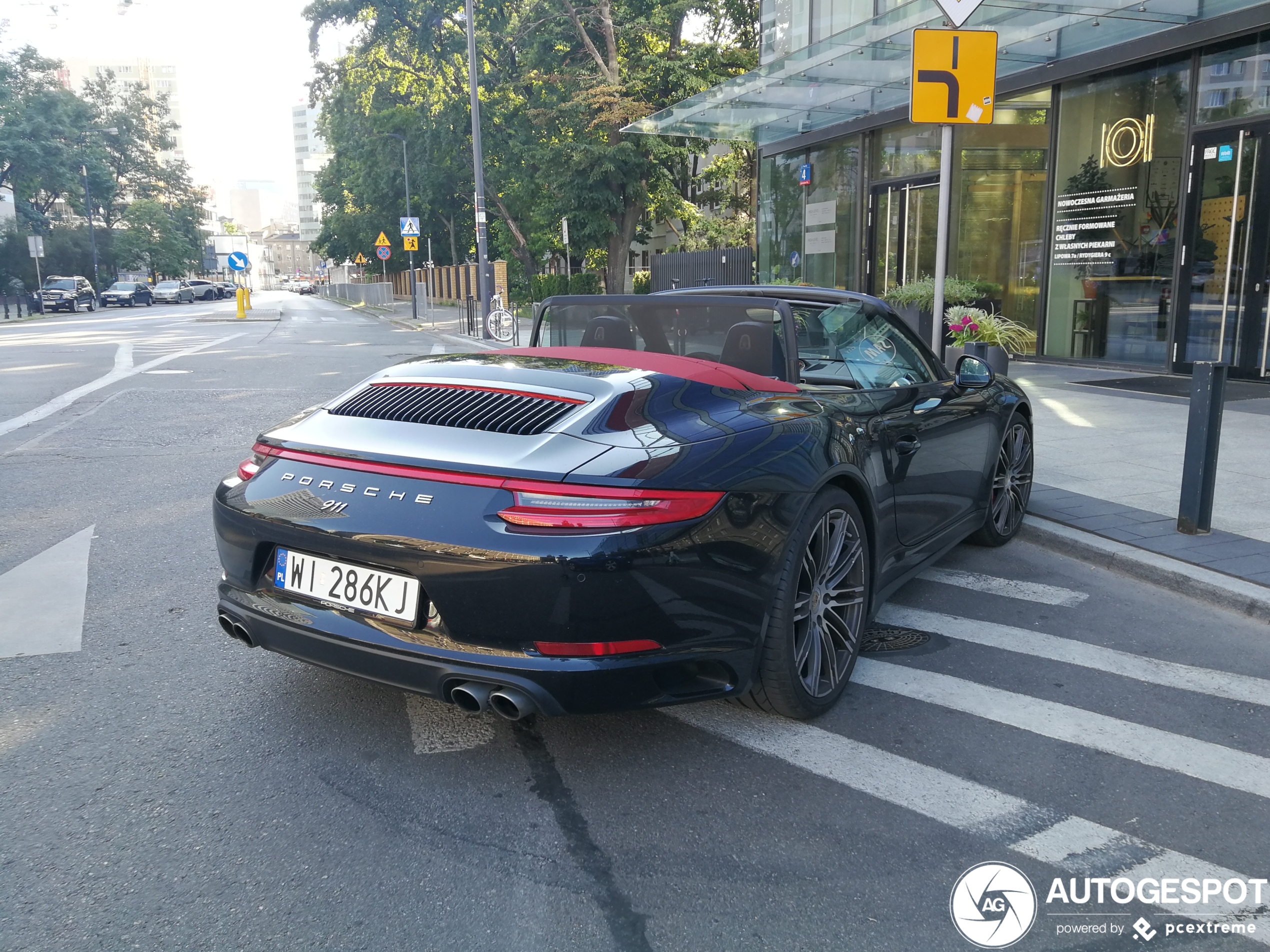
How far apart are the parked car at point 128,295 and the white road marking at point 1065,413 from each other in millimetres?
58949

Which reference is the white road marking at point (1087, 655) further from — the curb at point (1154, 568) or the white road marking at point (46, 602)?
the white road marking at point (46, 602)

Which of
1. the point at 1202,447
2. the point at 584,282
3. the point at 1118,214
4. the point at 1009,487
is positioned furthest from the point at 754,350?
the point at 584,282

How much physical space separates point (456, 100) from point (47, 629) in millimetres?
37134

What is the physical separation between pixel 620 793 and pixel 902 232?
16621 millimetres

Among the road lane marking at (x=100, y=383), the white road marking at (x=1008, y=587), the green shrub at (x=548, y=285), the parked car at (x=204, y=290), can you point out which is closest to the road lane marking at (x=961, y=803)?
the white road marking at (x=1008, y=587)

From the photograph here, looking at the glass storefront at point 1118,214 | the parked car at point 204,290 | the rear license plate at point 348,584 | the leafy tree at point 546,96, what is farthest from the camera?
the parked car at point 204,290

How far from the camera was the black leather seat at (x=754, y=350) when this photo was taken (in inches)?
148

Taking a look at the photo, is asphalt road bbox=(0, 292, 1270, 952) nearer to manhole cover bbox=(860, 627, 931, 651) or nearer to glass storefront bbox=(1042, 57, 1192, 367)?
manhole cover bbox=(860, 627, 931, 651)

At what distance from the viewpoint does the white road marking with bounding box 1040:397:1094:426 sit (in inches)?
369

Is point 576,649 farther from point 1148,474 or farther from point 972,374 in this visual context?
point 1148,474

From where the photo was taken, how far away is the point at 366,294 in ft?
206

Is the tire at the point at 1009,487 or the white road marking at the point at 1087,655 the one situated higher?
the tire at the point at 1009,487

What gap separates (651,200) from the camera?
104ft

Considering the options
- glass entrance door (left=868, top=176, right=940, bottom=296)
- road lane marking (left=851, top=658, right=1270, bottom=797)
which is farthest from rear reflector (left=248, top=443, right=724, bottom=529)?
glass entrance door (left=868, top=176, right=940, bottom=296)
